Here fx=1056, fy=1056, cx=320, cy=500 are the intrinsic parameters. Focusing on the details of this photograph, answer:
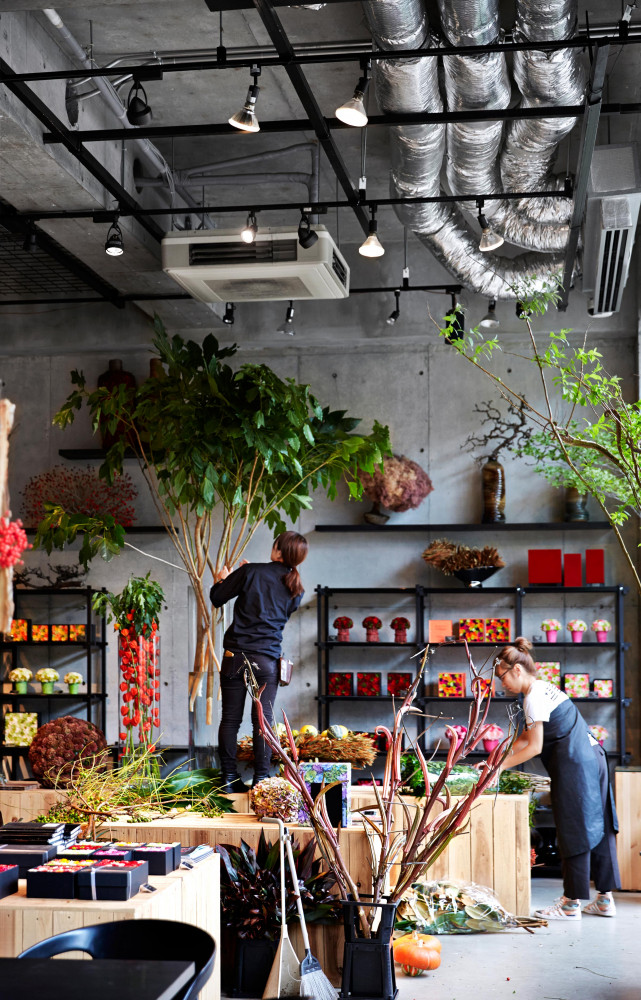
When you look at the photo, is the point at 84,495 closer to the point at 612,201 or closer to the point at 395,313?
the point at 395,313

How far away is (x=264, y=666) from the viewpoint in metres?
5.62

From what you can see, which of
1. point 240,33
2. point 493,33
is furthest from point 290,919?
point 240,33

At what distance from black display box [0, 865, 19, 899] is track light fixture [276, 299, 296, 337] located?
194 inches

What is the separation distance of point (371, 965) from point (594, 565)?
4.85 metres

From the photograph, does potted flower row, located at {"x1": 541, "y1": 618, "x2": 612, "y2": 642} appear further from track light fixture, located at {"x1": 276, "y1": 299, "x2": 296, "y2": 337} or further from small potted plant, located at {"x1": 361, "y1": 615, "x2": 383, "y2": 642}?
track light fixture, located at {"x1": 276, "y1": 299, "x2": 296, "y2": 337}

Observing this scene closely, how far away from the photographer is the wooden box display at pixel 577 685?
291 inches

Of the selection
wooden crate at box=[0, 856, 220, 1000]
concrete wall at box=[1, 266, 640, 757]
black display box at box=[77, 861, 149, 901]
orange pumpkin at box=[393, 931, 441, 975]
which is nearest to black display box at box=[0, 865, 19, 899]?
wooden crate at box=[0, 856, 220, 1000]

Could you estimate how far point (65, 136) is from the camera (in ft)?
16.2

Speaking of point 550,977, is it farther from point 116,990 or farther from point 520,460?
point 520,460

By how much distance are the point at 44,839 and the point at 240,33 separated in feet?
12.6

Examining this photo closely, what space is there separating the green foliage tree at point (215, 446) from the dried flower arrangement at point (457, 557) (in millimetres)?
833

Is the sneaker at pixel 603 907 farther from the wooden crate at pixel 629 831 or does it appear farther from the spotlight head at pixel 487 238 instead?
the spotlight head at pixel 487 238

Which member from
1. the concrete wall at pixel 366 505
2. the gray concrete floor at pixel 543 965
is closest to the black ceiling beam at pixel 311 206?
the concrete wall at pixel 366 505

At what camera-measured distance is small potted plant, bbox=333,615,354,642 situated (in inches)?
303
